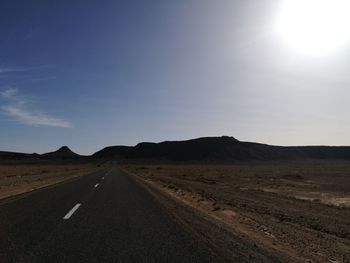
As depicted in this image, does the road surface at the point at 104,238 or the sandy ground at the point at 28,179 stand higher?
the sandy ground at the point at 28,179

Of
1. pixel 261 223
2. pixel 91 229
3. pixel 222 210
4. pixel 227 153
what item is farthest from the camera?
pixel 227 153

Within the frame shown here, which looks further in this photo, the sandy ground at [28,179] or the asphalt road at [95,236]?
the sandy ground at [28,179]

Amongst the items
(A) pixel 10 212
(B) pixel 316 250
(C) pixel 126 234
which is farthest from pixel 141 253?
(A) pixel 10 212

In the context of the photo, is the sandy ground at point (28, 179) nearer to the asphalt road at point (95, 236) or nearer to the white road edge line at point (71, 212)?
the white road edge line at point (71, 212)

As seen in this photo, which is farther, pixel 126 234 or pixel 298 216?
pixel 298 216

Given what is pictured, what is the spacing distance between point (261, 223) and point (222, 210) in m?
3.67

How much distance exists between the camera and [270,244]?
991 cm

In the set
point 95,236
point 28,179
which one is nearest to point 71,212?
point 95,236

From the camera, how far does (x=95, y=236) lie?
33.0ft

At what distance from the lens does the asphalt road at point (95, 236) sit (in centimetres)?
797

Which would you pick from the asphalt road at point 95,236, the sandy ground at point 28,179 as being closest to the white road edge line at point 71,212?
A: the asphalt road at point 95,236

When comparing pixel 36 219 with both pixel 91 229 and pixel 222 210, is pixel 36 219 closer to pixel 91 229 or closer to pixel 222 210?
pixel 91 229

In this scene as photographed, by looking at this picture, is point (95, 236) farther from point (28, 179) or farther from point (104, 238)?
point (28, 179)

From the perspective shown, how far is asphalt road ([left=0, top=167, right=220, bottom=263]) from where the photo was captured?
7.97 metres
